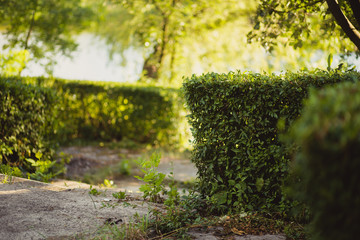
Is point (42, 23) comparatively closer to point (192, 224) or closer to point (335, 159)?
point (192, 224)

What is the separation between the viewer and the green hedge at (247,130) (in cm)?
370

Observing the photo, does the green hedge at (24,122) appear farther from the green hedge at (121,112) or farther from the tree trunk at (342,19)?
the tree trunk at (342,19)

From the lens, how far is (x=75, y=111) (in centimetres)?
1030

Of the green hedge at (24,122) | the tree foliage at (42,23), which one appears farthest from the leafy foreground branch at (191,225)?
the tree foliage at (42,23)

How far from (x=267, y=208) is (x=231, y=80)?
5.43 feet

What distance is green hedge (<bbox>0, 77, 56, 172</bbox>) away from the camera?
539cm

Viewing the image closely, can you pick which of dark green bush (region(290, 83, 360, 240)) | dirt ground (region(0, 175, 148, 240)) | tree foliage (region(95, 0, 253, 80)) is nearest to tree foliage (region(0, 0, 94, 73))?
tree foliage (region(95, 0, 253, 80))

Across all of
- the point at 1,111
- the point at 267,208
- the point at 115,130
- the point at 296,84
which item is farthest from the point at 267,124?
the point at 115,130

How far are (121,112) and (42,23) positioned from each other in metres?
4.58

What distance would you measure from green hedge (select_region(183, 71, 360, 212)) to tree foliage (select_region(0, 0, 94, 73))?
340 inches

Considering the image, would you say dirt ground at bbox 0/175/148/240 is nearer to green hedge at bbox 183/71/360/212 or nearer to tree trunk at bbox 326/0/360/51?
green hedge at bbox 183/71/360/212

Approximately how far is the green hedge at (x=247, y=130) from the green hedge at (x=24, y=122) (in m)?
3.28

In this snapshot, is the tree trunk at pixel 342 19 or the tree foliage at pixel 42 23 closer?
the tree trunk at pixel 342 19

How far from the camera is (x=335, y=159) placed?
5.27ft
